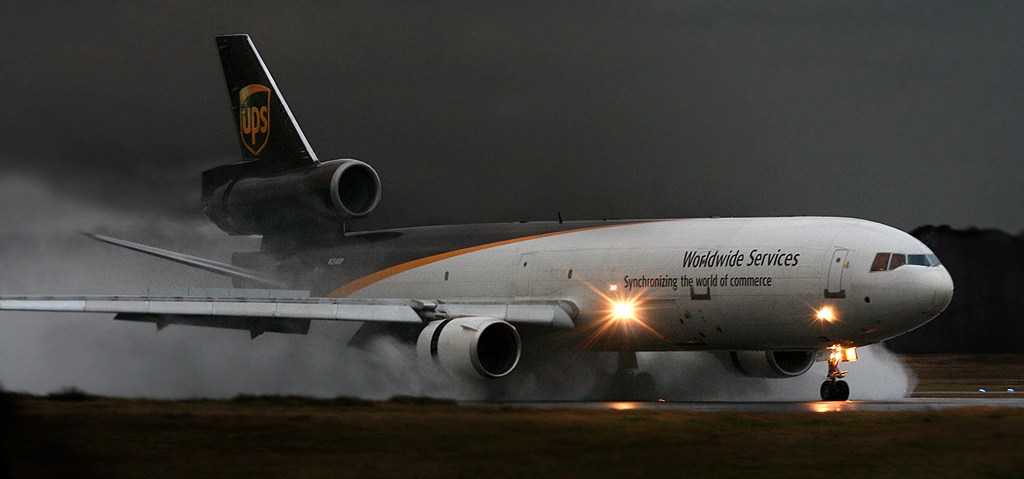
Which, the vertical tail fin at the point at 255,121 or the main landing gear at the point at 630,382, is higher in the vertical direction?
the vertical tail fin at the point at 255,121

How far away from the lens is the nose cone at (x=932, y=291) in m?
23.8

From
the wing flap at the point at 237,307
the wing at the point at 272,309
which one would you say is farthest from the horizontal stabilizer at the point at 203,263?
the wing at the point at 272,309

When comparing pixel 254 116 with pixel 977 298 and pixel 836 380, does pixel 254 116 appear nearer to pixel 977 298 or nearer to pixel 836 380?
pixel 836 380

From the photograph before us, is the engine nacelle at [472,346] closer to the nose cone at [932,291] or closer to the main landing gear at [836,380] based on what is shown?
the main landing gear at [836,380]

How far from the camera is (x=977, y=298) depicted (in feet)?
150

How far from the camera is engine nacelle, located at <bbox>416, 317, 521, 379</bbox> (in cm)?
2566

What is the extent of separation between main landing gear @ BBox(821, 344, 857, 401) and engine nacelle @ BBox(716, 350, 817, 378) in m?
2.28

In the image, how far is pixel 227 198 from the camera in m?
32.9

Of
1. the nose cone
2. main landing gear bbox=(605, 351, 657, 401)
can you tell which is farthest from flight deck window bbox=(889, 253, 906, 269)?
main landing gear bbox=(605, 351, 657, 401)

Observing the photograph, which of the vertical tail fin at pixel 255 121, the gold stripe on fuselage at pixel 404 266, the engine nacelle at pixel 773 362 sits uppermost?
the vertical tail fin at pixel 255 121

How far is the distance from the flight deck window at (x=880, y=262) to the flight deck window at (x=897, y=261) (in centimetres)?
10

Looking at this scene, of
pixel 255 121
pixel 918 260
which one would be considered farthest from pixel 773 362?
pixel 255 121

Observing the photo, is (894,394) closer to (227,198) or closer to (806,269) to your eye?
(806,269)

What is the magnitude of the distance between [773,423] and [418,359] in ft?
35.9
